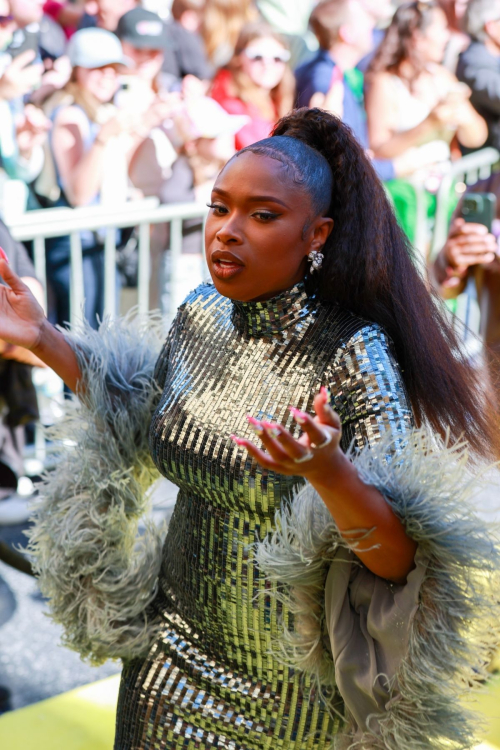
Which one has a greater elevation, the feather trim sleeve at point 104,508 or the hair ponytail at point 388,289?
the hair ponytail at point 388,289

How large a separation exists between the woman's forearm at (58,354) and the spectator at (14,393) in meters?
1.15

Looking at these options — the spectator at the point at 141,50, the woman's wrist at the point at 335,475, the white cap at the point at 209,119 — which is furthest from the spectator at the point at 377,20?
the woman's wrist at the point at 335,475

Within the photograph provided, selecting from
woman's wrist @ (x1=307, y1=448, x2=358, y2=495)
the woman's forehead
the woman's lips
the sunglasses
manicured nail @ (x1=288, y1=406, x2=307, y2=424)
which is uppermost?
the woman's forehead

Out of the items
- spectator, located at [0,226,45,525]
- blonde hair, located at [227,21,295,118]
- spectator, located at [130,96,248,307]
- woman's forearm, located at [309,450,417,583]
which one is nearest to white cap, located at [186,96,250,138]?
spectator, located at [130,96,248,307]

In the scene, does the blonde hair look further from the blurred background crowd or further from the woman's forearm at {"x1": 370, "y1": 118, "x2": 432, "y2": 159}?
the woman's forearm at {"x1": 370, "y1": 118, "x2": 432, "y2": 159}

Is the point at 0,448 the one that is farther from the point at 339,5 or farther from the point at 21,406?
the point at 339,5

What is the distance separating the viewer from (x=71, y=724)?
196cm

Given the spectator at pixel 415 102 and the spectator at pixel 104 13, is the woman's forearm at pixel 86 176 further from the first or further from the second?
the spectator at pixel 415 102

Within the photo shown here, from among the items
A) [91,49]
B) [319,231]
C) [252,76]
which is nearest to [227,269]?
[319,231]

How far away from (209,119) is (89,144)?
0.59 m

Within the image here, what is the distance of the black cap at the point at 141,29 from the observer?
3.33 metres

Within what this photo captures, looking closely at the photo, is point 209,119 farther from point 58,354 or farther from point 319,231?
point 319,231

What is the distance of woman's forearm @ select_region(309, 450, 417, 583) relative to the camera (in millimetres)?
922

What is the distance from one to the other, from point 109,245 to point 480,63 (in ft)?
7.39
